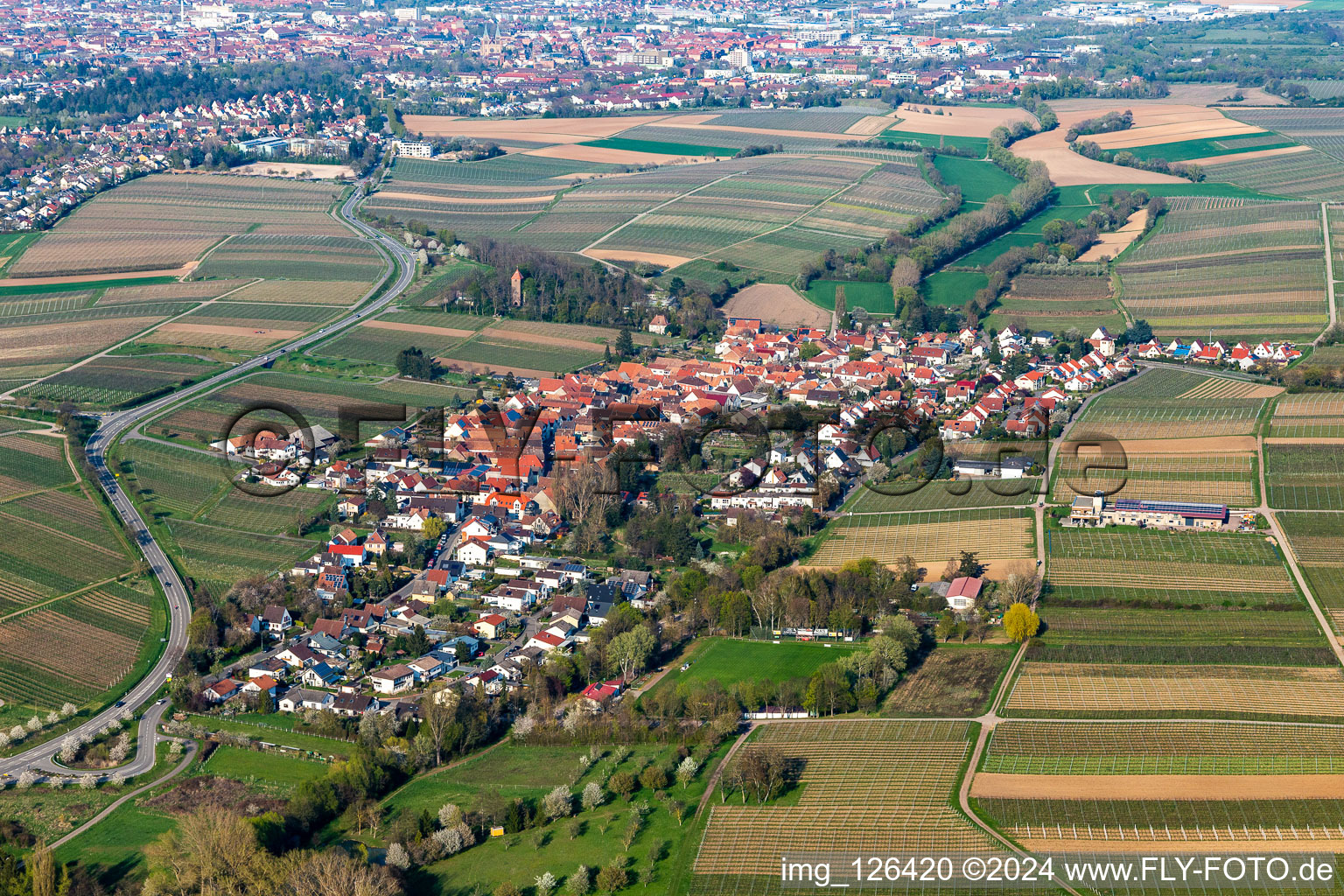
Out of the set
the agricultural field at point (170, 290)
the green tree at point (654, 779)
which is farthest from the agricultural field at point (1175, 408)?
the agricultural field at point (170, 290)

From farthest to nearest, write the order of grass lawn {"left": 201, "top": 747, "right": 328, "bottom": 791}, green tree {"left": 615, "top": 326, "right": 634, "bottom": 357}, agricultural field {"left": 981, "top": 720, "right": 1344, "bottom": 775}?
1. green tree {"left": 615, "top": 326, "right": 634, "bottom": 357}
2. grass lawn {"left": 201, "top": 747, "right": 328, "bottom": 791}
3. agricultural field {"left": 981, "top": 720, "right": 1344, "bottom": 775}

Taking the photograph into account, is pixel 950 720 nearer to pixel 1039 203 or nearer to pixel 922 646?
pixel 922 646

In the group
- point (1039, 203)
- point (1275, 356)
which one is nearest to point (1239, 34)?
point (1039, 203)

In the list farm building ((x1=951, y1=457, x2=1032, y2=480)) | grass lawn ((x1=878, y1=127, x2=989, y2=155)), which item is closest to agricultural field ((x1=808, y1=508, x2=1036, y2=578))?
farm building ((x1=951, y1=457, x2=1032, y2=480))

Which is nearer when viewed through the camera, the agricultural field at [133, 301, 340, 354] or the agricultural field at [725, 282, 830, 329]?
the agricultural field at [133, 301, 340, 354]

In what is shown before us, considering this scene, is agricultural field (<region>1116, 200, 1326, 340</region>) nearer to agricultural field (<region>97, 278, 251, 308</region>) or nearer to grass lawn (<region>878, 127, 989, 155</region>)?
grass lawn (<region>878, 127, 989, 155</region>)
